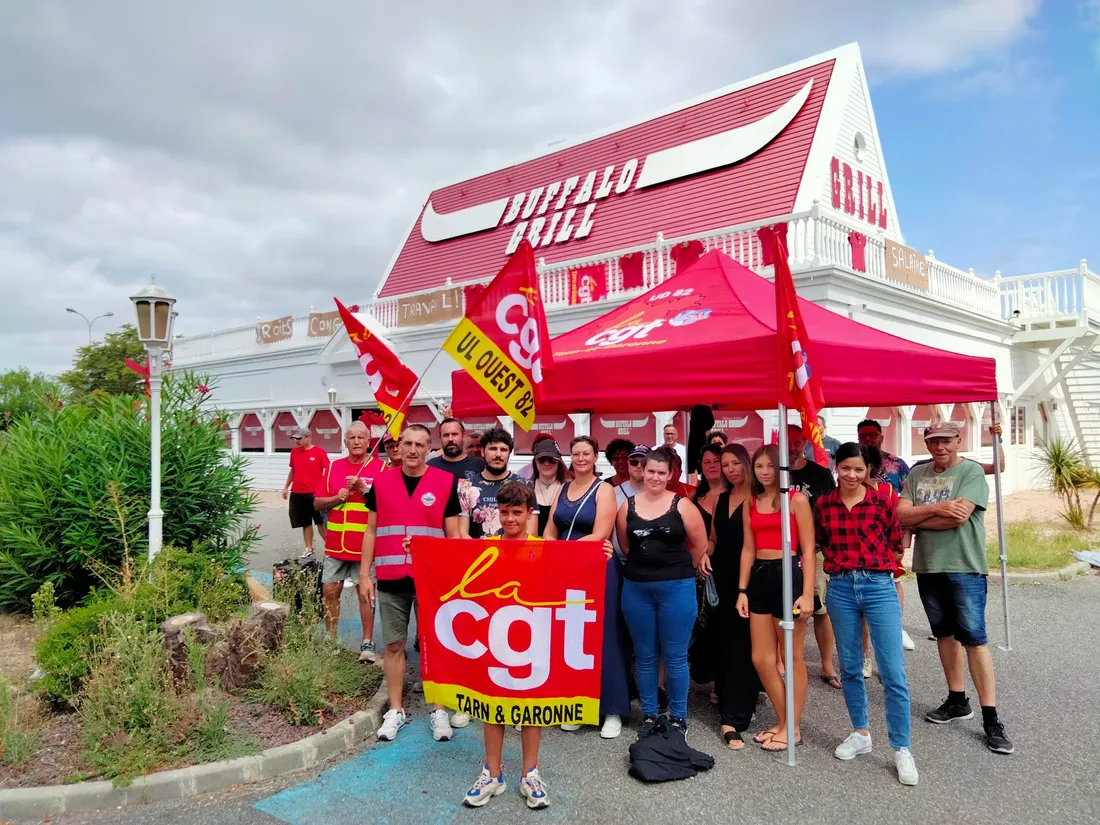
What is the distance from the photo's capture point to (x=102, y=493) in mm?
7441

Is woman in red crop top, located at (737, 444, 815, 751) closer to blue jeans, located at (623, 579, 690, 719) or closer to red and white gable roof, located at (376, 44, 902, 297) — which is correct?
blue jeans, located at (623, 579, 690, 719)

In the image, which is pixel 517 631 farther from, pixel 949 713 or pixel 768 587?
pixel 949 713

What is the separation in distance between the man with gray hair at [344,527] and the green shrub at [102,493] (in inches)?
→ 76.3

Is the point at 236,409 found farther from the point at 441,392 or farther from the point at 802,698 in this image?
the point at 802,698

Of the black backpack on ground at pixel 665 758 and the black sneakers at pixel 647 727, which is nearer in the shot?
the black backpack on ground at pixel 665 758

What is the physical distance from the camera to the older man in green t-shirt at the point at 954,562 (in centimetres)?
443

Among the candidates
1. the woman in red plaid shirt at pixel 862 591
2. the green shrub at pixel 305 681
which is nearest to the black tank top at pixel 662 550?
the woman in red plaid shirt at pixel 862 591

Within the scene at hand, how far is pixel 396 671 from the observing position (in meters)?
4.74

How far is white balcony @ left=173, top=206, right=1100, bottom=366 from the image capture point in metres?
12.0

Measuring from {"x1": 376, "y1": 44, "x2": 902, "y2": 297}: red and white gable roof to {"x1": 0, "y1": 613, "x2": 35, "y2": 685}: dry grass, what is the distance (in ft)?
45.8

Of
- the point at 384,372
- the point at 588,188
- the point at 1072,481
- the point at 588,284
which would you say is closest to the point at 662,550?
the point at 384,372

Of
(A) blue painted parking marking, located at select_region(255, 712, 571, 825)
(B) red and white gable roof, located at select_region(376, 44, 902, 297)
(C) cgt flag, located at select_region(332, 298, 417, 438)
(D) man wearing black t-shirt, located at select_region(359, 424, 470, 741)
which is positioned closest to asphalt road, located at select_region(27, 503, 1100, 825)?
(A) blue painted parking marking, located at select_region(255, 712, 571, 825)

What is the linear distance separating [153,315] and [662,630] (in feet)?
19.3

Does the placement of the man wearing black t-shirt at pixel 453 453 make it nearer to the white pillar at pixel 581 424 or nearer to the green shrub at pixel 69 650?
the green shrub at pixel 69 650
